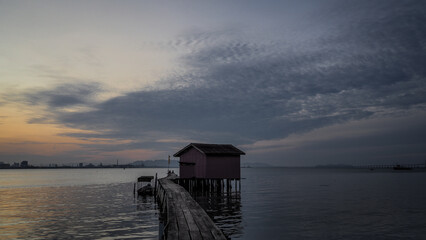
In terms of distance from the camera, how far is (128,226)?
66.2 ft

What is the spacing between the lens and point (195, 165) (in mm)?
42250

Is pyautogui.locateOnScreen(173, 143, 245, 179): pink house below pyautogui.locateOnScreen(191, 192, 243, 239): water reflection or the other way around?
the other way around

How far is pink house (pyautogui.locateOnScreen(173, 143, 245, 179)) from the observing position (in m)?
39.5

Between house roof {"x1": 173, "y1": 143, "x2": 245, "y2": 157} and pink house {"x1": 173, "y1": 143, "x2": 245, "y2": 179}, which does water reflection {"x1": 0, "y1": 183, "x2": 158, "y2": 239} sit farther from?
house roof {"x1": 173, "y1": 143, "x2": 245, "y2": 157}

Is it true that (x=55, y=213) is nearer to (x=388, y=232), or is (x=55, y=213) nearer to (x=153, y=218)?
(x=153, y=218)

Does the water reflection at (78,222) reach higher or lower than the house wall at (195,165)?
lower

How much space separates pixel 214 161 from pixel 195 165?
366 cm

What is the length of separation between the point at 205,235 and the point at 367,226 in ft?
46.5

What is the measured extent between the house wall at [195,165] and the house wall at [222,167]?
777 mm

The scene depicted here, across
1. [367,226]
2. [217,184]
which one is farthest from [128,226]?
[217,184]

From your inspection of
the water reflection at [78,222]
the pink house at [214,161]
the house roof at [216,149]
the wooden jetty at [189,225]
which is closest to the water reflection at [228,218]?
the wooden jetty at [189,225]

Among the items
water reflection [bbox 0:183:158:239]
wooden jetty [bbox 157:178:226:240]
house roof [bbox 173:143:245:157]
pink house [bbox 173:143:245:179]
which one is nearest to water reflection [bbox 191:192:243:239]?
wooden jetty [bbox 157:178:226:240]

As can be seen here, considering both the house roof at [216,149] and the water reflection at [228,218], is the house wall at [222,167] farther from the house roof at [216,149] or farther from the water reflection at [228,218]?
the water reflection at [228,218]

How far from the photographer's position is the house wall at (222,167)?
39531mm
